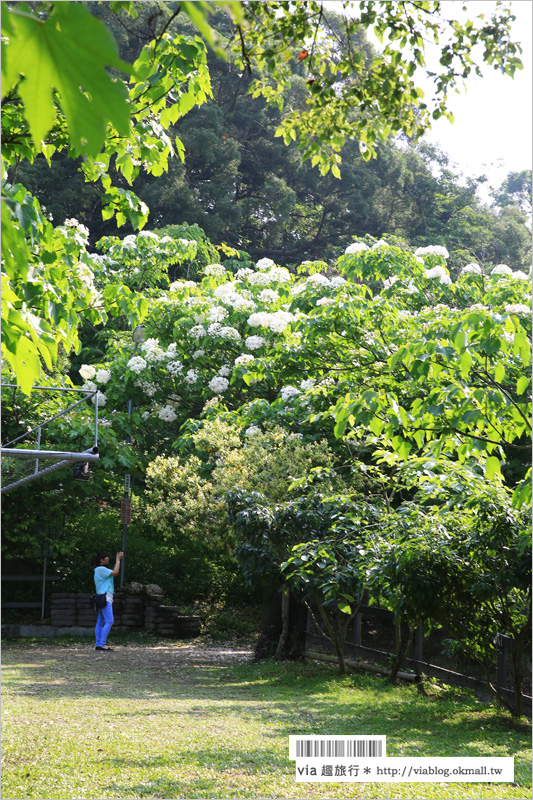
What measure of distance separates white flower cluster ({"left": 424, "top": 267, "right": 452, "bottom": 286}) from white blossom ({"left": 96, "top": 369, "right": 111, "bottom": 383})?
4691mm

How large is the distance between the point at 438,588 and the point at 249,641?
6737 millimetres

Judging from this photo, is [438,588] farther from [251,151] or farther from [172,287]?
[251,151]

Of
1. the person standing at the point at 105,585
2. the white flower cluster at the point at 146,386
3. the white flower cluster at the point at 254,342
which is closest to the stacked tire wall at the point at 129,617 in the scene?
the person standing at the point at 105,585

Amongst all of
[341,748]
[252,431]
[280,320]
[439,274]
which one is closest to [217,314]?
[280,320]

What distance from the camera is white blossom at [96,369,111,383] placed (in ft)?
34.6

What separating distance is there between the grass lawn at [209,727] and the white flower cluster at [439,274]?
195 inches

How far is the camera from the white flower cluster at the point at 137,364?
10258mm

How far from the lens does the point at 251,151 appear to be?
Answer: 1733 centimetres

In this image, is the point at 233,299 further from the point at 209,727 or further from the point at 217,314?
the point at 209,727

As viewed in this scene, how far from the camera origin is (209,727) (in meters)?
4.89

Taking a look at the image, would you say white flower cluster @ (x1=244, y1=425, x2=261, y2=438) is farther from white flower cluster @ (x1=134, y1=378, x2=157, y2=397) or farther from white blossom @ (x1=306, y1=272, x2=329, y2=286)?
white flower cluster @ (x1=134, y1=378, x2=157, y2=397)

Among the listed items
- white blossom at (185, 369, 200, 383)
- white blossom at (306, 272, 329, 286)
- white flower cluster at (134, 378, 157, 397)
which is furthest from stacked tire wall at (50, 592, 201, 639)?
white blossom at (306, 272, 329, 286)

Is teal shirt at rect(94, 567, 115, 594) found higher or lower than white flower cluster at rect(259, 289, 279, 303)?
lower

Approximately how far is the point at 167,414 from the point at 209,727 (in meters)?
6.24
